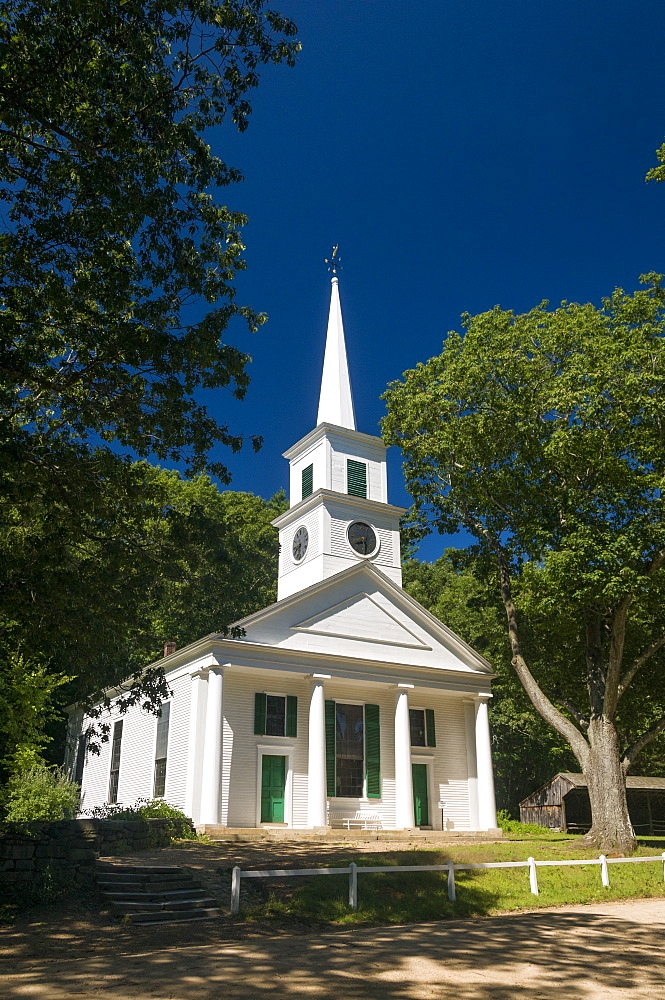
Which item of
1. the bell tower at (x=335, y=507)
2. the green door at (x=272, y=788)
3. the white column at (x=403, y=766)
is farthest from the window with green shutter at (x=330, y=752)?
the bell tower at (x=335, y=507)

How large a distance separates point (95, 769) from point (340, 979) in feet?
82.8

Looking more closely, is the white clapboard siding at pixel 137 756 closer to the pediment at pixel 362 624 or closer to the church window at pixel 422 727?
the pediment at pixel 362 624

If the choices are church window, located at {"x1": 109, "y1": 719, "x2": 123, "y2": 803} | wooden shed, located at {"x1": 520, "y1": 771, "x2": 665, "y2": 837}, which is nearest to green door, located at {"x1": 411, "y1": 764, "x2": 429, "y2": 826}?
wooden shed, located at {"x1": 520, "y1": 771, "x2": 665, "y2": 837}

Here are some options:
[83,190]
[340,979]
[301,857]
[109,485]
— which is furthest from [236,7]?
[301,857]

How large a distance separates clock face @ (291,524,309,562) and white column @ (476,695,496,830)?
8.36m

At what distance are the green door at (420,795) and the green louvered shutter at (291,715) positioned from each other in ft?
14.7

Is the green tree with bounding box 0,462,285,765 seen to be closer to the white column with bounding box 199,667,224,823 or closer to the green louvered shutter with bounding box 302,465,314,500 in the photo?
the white column with bounding box 199,667,224,823

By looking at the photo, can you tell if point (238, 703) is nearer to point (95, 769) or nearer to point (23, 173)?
point (95, 769)

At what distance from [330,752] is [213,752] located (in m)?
4.16

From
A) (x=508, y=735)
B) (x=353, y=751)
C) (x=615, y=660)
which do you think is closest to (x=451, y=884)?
(x=615, y=660)

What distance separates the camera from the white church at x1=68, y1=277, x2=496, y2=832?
73.8 ft

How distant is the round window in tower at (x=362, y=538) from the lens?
92.6ft

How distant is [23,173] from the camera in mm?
10195

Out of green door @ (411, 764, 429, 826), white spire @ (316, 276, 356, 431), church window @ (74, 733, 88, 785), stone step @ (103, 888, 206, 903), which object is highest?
white spire @ (316, 276, 356, 431)
